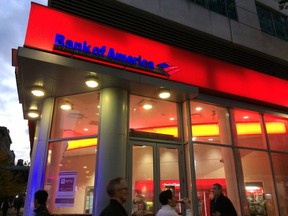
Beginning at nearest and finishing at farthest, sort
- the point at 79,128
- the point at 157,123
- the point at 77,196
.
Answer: the point at 77,196 < the point at 79,128 < the point at 157,123

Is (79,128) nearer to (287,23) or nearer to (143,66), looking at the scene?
(143,66)

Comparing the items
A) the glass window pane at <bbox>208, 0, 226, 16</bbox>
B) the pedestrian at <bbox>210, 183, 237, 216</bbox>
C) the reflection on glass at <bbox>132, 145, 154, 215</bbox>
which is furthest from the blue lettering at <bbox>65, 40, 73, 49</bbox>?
the glass window pane at <bbox>208, 0, 226, 16</bbox>

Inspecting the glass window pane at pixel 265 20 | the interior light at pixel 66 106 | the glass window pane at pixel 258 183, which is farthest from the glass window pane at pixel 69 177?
the glass window pane at pixel 265 20

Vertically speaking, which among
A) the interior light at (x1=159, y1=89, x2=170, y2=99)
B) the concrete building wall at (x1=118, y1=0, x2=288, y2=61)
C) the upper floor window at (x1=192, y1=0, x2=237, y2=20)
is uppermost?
the upper floor window at (x1=192, y1=0, x2=237, y2=20)

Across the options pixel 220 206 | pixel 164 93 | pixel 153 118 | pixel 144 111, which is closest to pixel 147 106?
pixel 144 111

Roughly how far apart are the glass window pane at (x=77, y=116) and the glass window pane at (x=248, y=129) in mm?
4752

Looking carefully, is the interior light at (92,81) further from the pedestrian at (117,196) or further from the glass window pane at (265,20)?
the glass window pane at (265,20)

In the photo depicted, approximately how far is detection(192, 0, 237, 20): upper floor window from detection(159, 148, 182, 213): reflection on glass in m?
6.85

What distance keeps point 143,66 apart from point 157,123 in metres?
1.91

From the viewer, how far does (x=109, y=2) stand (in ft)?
28.3

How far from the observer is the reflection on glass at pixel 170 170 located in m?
7.61

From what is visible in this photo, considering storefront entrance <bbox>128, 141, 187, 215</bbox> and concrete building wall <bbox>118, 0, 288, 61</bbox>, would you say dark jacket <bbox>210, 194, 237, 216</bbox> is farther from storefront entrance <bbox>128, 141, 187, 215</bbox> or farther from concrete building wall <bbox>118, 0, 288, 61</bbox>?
concrete building wall <bbox>118, 0, 288, 61</bbox>

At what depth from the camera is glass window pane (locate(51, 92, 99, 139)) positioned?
769cm

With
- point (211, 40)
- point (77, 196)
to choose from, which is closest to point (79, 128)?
point (77, 196)
